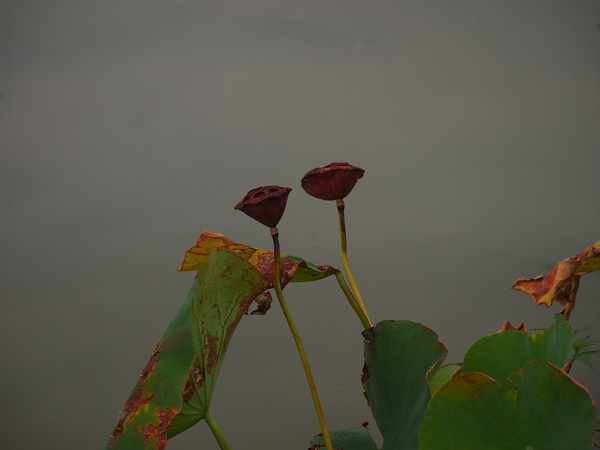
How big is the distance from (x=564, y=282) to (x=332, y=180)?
0.14m

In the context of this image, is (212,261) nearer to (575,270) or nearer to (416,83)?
(575,270)

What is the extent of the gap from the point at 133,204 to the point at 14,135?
476 millimetres

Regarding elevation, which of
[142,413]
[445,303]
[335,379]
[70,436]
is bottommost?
[70,436]

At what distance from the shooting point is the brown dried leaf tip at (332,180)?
30 cm

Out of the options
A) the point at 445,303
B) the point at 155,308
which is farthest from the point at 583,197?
the point at 155,308

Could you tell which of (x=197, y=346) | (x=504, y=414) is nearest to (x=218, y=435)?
(x=197, y=346)

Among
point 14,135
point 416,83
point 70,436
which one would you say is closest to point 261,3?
point 416,83

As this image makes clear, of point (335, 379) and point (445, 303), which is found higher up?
point (445, 303)

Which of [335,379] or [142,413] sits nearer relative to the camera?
[142,413]

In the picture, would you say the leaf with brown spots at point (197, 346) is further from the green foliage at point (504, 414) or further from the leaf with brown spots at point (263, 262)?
the green foliage at point (504, 414)

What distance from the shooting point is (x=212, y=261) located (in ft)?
0.98

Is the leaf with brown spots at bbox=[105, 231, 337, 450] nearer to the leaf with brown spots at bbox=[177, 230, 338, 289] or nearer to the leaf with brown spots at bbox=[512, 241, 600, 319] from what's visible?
the leaf with brown spots at bbox=[177, 230, 338, 289]

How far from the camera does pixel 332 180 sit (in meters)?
0.30

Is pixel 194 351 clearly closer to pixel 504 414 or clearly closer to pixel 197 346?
pixel 197 346
